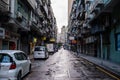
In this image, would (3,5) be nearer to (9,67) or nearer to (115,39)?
(9,67)

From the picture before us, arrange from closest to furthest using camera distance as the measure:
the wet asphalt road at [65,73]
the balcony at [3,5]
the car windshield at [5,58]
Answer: the car windshield at [5,58], the wet asphalt road at [65,73], the balcony at [3,5]

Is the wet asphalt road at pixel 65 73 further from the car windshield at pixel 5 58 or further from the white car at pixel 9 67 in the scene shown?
the car windshield at pixel 5 58

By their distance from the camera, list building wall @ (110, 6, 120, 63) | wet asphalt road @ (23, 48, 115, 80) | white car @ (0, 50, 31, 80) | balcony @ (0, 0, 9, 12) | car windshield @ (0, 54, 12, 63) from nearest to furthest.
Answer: white car @ (0, 50, 31, 80) → car windshield @ (0, 54, 12, 63) → wet asphalt road @ (23, 48, 115, 80) → balcony @ (0, 0, 9, 12) → building wall @ (110, 6, 120, 63)

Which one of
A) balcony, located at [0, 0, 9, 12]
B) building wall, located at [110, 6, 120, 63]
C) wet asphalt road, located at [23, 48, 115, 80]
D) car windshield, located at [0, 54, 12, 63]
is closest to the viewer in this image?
car windshield, located at [0, 54, 12, 63]

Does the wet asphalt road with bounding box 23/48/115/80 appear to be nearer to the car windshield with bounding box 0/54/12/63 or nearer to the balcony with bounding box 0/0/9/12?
the car windshield with bounding box 0/54/12/63

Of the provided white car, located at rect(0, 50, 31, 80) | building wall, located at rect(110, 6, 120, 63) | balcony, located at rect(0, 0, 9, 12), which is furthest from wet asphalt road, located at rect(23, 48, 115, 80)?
balcony, located at rect(0, 0, 9, 12)

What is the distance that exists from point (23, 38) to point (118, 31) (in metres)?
17.3

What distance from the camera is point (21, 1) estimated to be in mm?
30625

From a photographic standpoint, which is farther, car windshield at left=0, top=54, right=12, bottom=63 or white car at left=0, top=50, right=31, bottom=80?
car windshield at left=0, top=54, right=12, bottom=63

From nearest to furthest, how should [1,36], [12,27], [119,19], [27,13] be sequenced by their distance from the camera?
[1,36] < [119,19] < [12,27] < [27,13]

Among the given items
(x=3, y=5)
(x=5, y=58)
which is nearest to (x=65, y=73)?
(x=5, y=58)

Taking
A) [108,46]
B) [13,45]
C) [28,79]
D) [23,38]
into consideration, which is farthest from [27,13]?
[28,79]

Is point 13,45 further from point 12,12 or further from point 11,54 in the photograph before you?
point 11,54

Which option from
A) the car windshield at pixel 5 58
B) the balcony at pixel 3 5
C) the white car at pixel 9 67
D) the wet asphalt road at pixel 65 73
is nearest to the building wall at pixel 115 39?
the wet asphalt road at pixel 65 73
